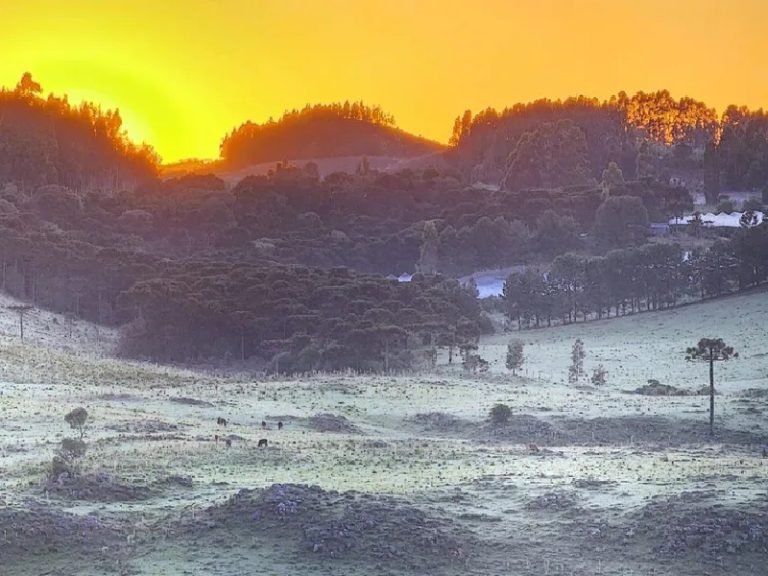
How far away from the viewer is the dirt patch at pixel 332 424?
157ft

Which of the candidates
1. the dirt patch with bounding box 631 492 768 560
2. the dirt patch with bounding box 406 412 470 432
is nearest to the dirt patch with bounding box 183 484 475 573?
the dirt patch with bounding box 631 492 768 560

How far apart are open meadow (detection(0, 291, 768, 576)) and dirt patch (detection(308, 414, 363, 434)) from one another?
0.16m

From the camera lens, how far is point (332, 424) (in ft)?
160

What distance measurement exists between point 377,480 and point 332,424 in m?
16.5

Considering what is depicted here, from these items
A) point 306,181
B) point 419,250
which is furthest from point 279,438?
point 306,181

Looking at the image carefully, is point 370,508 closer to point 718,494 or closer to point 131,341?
point 718,494

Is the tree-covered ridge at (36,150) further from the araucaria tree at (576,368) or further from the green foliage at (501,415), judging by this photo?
the green foliage at (501,415)

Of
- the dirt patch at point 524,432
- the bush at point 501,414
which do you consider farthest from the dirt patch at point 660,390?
the bush at point 501,414

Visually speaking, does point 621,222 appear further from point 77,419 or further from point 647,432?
point 77,419

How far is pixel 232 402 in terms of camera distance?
54781mm

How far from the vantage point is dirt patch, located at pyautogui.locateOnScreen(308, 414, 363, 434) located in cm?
4788

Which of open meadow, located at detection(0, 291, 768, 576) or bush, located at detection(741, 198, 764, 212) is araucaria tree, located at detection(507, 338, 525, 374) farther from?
bush, located at detection(741, 198, 764, 212)

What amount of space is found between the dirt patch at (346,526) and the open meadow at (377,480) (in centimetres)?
5

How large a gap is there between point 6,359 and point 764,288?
80.7m
